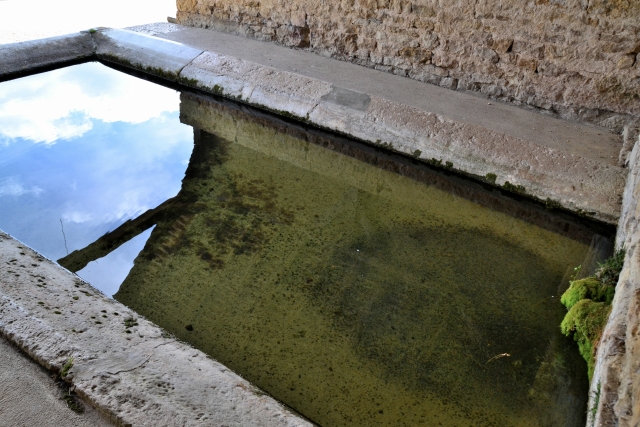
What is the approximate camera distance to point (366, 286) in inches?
105

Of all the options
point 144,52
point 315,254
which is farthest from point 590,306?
point 144,52

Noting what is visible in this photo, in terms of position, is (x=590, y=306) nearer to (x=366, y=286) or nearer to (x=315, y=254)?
(x=366, y=286)

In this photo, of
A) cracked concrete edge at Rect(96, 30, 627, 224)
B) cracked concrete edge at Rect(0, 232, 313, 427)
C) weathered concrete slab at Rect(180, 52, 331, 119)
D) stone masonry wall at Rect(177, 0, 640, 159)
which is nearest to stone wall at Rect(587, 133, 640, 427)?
cracked concrete edge at Rect(96, 30, 627, 224)

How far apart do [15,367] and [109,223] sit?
1.48 meters

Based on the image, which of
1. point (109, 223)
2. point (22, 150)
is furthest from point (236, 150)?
point (22, 150)

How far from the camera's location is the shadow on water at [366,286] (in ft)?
7.00

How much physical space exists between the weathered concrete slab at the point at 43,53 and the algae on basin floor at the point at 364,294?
2446 millimetres

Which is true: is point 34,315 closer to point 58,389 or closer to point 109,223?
point 58,389

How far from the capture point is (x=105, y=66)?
5281 mm

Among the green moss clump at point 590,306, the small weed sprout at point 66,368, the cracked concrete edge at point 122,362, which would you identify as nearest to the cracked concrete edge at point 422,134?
the green moss clump at point 590,306

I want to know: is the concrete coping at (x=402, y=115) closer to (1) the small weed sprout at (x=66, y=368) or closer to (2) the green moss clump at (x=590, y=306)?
(2) the green moss clump at (x=590, y=306)

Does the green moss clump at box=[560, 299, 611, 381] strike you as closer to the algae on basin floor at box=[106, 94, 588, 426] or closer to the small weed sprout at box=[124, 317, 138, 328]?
the algae on basin floor at box=[106, 94, 588, 426]

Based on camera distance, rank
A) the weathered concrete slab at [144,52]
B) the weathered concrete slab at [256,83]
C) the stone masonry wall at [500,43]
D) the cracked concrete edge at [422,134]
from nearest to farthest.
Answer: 1. the cracked concrete edge at [422,134]
2. the stone masonry wall at [500,43]
3. the weathered concrete slab at [256,83]
4. the weathered concrete slab at [144,52]

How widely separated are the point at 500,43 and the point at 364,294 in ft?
8.20
